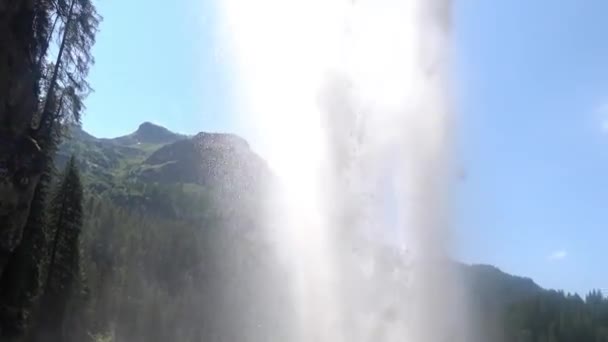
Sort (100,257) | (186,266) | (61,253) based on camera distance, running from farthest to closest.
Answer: (186,266) → (100,257) → (61,253)

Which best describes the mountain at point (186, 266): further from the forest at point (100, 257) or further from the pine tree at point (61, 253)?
the pine tree at point (61, 253)

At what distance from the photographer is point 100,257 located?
352 ft

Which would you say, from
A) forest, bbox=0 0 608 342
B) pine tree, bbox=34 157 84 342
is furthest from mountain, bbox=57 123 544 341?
pine tree, bbox=34 157 84 342

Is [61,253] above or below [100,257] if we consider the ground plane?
below

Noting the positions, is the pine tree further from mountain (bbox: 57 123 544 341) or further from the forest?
mountain (bbox: 57 123 544 341)

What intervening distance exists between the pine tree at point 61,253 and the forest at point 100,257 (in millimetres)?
78

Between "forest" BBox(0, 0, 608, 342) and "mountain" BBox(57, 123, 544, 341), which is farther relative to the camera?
"mountain" BBox(57, 123, 544, 341)

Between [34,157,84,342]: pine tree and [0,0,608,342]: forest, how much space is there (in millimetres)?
78

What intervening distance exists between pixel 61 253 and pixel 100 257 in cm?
6258

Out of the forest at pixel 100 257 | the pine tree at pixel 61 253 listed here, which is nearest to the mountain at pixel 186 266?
the forest at pixel 100 257

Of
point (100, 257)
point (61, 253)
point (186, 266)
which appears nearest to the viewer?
point (61, 253)

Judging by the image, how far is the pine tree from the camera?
4644cm

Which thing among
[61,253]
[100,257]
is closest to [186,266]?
[100,257]

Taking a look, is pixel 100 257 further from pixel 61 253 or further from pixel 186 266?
pixel 61 253
